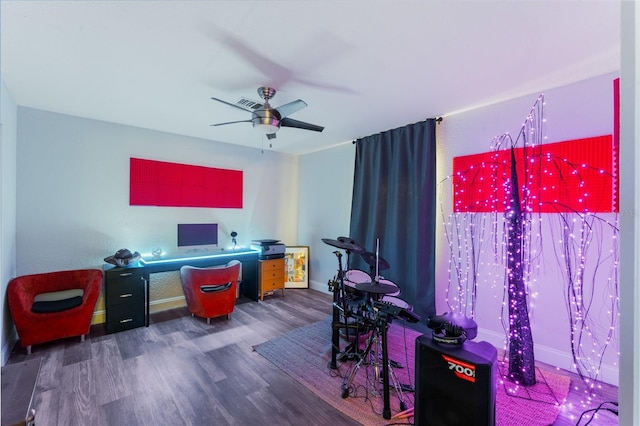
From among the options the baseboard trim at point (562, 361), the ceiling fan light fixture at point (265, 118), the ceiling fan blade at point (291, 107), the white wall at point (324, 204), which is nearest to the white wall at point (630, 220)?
the ceiling fan blade at point (291, 107)

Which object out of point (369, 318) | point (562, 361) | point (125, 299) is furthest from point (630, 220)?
point (125, 299)

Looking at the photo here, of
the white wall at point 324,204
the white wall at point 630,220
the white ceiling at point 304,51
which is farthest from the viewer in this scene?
the white wall at point 324,204

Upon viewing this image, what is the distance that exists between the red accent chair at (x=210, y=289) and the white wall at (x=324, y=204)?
1.82 metres

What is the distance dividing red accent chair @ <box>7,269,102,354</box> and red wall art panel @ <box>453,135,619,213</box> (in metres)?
4.40

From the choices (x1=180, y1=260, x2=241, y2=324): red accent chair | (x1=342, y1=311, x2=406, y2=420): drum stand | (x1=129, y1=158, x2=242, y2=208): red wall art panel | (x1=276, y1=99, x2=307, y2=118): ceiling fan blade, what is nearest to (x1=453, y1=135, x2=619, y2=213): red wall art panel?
(x1=342, y1=311, x2=406, y2=420): drum stand

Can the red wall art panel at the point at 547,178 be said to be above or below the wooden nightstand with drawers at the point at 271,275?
above

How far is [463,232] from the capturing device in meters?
3.25

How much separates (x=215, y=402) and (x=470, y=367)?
1.86 metres

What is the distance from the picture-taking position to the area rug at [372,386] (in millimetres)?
2018

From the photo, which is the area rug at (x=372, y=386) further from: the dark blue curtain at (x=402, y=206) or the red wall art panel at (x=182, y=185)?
the red wall art panel at (x=182, y=185)

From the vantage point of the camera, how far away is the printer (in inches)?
183

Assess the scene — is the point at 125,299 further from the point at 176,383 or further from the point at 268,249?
the point at 268,249

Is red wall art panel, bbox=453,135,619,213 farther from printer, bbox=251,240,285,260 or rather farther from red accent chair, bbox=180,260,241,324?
red accent chair, bbox=180,260,241,324

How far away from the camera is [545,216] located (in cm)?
267
